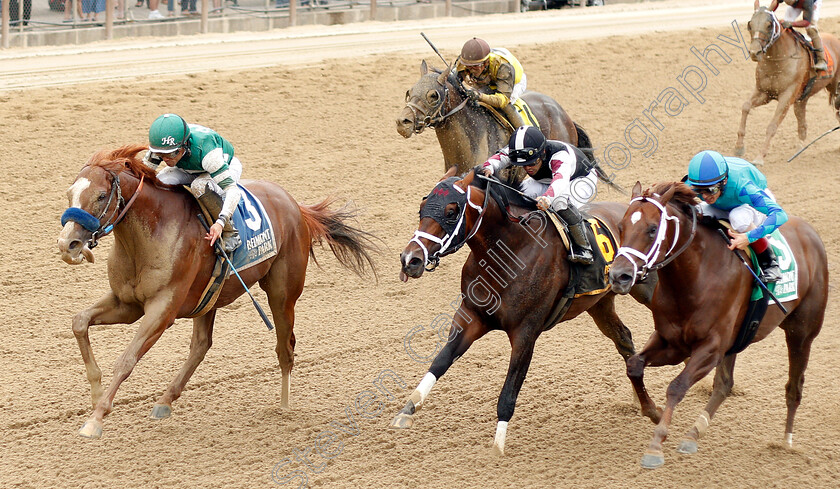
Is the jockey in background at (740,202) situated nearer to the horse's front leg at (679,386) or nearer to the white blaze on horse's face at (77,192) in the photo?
the horse's front leg at (679,386)

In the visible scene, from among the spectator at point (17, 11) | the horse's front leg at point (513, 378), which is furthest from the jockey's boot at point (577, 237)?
the spectator at point (17, 11)

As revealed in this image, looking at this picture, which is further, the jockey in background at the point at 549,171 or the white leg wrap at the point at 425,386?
the jockey in background at the point at 549,171

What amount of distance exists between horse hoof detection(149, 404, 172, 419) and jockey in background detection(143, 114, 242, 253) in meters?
1.14

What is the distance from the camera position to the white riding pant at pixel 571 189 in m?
5.78

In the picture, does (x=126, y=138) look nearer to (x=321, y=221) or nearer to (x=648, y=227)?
(x=321, y=221)

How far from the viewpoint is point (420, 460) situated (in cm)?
567

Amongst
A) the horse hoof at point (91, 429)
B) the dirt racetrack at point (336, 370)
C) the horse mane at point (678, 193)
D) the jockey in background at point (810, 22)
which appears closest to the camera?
the horse hoof at point (91, 429)

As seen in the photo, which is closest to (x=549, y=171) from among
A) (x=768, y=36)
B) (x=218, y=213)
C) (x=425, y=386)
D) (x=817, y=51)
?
(x=425, y=386)

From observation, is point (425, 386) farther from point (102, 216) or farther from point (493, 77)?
point (493, 77)

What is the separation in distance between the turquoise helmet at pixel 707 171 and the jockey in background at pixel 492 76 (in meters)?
2.94

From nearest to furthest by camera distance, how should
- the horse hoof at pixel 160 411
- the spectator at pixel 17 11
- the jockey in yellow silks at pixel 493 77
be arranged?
the horse hoof at pixel 160 411, the jockey in yellow silks at pixel 493 77, the spectator at pixel 17 11

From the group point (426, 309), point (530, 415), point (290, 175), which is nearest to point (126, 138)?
point (290, 175)

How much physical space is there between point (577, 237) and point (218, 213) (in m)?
2.17

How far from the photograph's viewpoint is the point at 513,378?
5.57 meters
